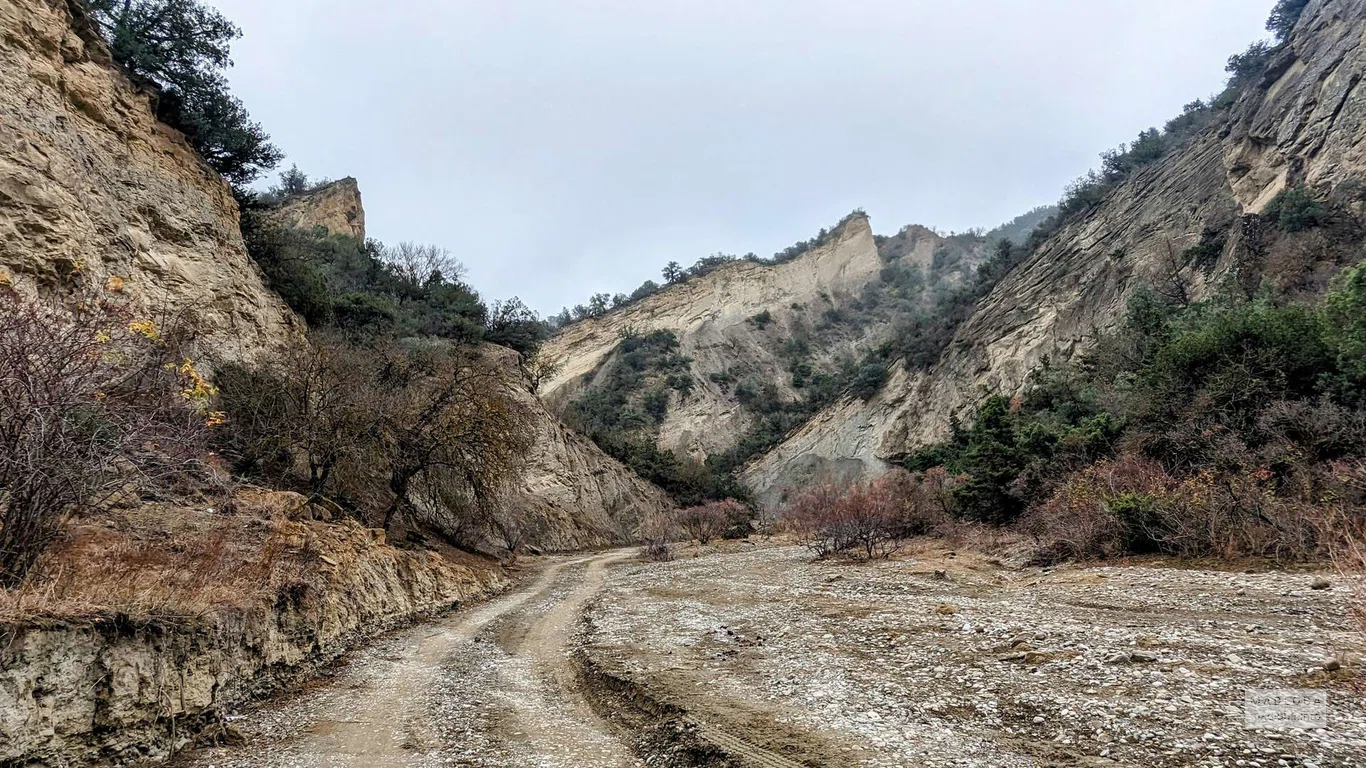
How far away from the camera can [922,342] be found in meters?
43.3

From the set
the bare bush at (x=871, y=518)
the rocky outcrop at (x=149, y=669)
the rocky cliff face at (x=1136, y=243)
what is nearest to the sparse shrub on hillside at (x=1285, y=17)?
the rocky cliff face at (x=1136, y=243)

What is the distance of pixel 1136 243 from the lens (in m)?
32.8

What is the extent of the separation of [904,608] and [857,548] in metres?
10.2

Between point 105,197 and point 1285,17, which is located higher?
point 1285,17

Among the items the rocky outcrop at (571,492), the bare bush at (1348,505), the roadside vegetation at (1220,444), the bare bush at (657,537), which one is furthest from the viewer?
the rocky outcrop at (571,492)

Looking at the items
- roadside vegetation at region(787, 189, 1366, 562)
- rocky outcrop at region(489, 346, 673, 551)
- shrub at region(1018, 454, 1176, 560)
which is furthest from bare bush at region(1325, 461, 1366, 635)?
rocky outcrop at region(489, 346, 673, 551)

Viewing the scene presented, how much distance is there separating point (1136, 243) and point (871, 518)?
25912mm

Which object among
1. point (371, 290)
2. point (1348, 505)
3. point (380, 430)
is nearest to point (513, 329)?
point (371, 290)

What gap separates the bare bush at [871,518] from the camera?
19.9 meters

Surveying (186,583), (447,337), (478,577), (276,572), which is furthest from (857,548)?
(447,337)

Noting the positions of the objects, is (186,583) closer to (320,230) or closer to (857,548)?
(857,548)

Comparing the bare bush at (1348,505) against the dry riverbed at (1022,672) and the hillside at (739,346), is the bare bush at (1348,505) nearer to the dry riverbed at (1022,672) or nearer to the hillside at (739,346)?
the dry riverbed at (1022,672)

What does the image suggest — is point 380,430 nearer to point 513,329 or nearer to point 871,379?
point 513,329

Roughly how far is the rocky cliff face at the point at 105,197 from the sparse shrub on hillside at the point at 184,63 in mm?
1522
